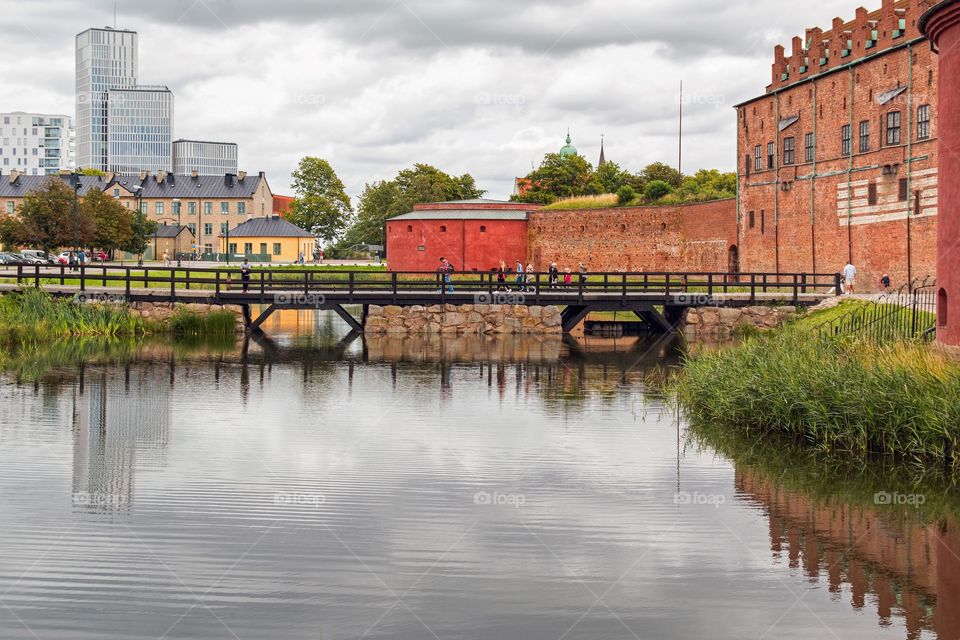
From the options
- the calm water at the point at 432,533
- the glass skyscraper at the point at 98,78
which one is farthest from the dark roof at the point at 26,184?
the glass skyscraper at the point at 98,78

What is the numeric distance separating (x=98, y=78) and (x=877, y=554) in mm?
200274

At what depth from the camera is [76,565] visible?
8953mm

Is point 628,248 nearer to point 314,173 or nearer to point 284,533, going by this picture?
point 314,173

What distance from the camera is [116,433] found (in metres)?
15.3

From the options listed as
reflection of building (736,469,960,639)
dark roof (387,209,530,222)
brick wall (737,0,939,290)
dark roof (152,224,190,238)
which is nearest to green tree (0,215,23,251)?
dark roof (152,224,190,238)

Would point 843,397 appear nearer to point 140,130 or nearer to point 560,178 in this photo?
point 560,178

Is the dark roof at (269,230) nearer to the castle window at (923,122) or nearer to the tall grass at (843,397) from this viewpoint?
the castle window at (923,122)

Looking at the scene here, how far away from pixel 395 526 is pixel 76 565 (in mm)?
2774

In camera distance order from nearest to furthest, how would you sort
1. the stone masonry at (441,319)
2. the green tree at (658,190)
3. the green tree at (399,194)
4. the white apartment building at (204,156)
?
1. the stone masonry at (441,319)
2. the green tree at (658,190)
3. the green tree at (399,194)
4. the white apartment building at (204,156)

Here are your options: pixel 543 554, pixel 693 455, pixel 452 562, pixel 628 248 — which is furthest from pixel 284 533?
pixel 628 248

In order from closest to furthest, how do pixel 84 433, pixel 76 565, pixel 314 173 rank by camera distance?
pixel 76 565
pixel 84 433
pixel 314 173

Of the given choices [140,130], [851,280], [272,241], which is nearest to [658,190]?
[851,280]

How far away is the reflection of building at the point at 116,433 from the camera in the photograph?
11852 mm

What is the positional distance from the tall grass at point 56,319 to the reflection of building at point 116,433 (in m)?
7.76
